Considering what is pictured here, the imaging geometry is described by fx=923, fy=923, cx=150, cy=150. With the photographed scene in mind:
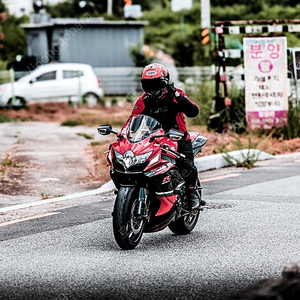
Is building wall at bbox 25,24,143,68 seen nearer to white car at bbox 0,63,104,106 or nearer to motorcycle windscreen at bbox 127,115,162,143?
white car at bbox 0,63,104,106

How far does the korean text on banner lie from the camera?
63.3 ft

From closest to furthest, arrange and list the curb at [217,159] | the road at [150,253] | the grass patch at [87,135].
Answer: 1. the road at [150,253]
2. the curb at [217,159]
3. the grass patch at [87,135]

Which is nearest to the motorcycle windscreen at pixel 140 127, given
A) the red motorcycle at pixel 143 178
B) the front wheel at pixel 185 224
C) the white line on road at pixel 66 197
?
the red motorcycle at pixel 143 178

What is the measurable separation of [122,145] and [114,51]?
105ft

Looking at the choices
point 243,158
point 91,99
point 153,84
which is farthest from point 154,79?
point 91,99

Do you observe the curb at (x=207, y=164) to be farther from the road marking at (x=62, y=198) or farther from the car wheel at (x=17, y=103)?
the car wheel at (x=17, y=103)

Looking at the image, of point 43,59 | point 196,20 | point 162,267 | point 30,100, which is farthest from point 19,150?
point 196,20

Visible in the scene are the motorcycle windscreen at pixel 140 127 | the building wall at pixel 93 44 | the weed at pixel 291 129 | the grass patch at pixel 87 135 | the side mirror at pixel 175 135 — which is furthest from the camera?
the building wall at pixel 93 44

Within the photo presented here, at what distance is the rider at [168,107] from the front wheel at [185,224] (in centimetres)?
18

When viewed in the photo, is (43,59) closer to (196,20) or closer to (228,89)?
(228,89)

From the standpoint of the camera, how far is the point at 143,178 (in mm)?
8445

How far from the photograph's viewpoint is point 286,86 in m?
19.3

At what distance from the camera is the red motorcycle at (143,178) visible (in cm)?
827

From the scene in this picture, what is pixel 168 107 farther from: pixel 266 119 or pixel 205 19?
pixel 205 19
